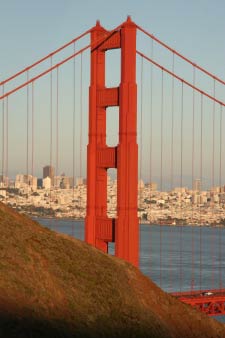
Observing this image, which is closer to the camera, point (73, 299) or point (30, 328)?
point (30, 328)

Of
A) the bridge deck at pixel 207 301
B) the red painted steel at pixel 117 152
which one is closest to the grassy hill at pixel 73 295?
the red painted steel at pixel 117 152

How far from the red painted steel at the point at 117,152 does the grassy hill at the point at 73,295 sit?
15.3 feet

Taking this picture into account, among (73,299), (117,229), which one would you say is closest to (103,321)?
(73,299)

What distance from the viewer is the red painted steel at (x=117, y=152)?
3647cm

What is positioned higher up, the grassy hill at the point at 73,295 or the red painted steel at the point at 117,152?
the red painted steel at the point at 117,152

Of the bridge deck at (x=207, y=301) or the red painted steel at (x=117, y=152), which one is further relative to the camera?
the bridge deck at (x=207, y=301)

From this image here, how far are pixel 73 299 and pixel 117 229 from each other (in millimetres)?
10215

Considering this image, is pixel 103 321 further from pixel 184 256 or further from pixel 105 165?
pixel 184 256

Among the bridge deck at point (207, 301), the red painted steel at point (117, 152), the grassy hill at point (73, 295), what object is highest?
the red painted steel at point (117, 152)

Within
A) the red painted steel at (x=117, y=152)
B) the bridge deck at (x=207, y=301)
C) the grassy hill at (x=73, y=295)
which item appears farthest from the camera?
the bridge deck at (x=207, y=301)

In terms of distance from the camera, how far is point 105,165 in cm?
3778

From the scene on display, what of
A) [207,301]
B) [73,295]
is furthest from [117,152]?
[73,295]

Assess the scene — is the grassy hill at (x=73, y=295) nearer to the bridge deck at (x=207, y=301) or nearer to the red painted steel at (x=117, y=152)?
the red painted steel at (x=117, y=152)

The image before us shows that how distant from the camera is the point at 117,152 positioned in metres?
36.9
